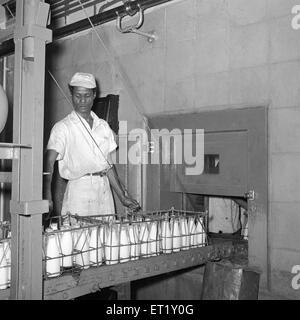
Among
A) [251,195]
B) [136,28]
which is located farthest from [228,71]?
[136,28]

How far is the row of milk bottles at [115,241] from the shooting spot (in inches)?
66.9

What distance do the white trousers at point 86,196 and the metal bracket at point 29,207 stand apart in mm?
1162

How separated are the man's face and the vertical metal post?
1.10m

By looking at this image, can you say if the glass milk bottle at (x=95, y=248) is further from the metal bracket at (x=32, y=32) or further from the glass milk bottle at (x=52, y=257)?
the metal bracket at (x=32, y=32)

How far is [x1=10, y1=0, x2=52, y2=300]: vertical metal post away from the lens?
147 centimetres

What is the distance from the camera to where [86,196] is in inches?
105

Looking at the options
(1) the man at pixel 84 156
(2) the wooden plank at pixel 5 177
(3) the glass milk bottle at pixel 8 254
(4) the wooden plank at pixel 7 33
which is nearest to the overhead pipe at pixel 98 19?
(1) the man at pixel 84 156

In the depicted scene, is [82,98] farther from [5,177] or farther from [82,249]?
[82,249]

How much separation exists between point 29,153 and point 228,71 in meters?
1.58

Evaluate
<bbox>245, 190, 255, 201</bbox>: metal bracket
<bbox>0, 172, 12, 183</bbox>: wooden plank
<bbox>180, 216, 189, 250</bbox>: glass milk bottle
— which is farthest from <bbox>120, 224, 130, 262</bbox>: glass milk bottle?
<bbox>245, 190, 255, 201</bbox>: metal bracket

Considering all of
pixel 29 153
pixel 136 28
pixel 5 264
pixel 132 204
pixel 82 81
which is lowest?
pixel 5 264

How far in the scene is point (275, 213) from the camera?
7.64 feet
